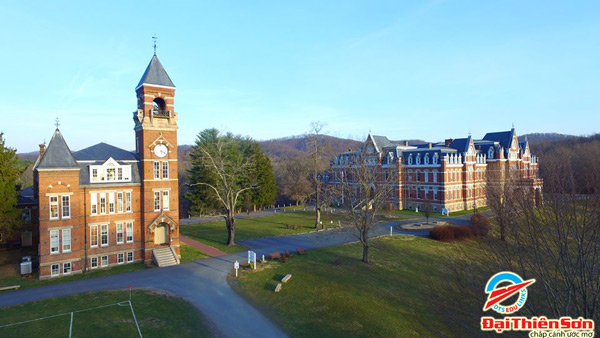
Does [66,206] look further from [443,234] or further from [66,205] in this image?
[443,234]

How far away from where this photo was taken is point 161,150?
95.3ft

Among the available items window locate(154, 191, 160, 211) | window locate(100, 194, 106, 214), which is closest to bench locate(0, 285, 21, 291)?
window locate(100, 194, 106, 214)

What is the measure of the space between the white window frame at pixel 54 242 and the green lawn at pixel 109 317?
5.76 m

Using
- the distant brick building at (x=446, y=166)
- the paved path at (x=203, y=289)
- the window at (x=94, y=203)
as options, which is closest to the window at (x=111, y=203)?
the window at (x=94, y=203)

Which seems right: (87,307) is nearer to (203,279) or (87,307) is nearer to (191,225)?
(203,279)

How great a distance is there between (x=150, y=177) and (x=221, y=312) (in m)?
14.7

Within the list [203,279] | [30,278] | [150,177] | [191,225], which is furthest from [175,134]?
[191,225]

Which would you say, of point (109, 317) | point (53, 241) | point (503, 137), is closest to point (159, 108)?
point (53, 241)

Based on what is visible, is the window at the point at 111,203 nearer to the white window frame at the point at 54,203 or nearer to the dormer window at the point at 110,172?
the dormer window at the point at 110,172

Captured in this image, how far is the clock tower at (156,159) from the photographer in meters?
28.3

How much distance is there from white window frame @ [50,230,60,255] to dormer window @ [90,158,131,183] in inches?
177

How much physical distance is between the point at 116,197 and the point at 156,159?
14.3 feet

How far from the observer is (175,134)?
2962 cm

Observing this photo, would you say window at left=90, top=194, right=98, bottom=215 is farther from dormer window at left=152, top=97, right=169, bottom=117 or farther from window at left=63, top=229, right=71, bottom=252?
dormer window at left=152, top=97, right=169, bottom=117
